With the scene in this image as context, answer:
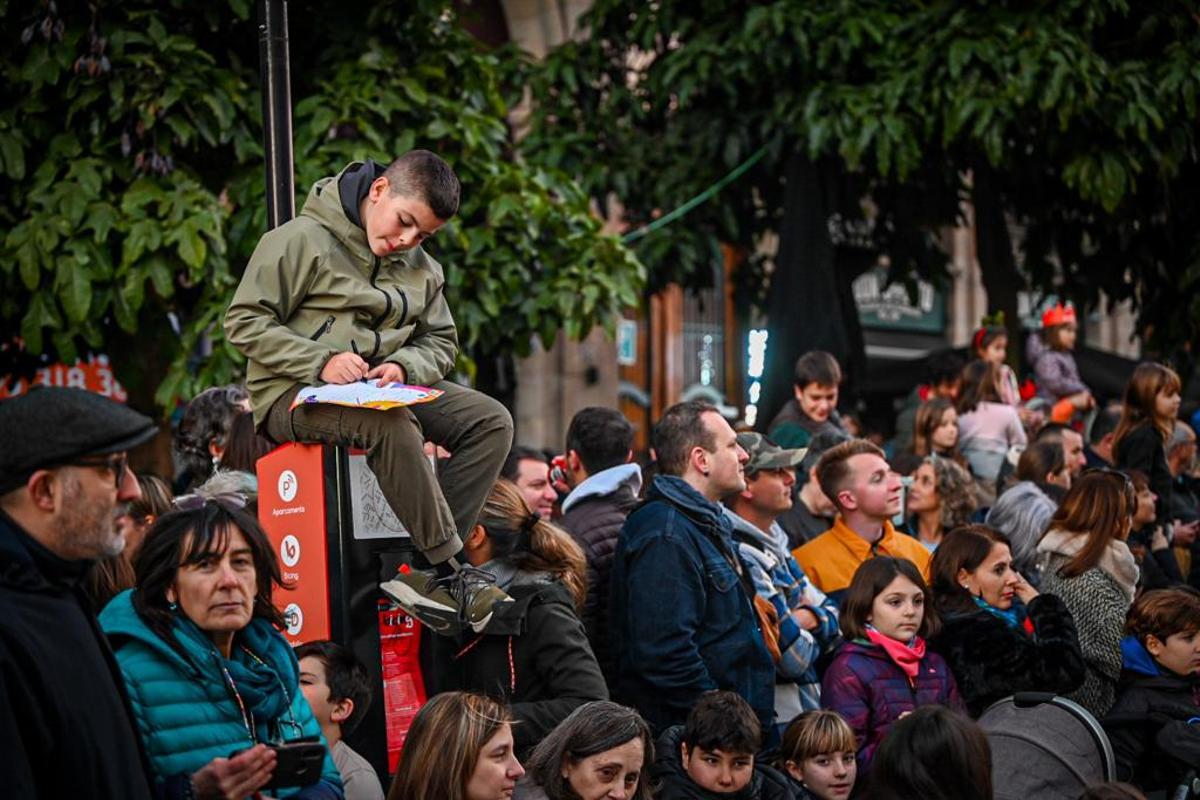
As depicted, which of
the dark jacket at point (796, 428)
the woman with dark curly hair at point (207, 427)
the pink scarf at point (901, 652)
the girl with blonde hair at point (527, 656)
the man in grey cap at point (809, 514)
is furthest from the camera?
the dark jacket at point (796, 428)

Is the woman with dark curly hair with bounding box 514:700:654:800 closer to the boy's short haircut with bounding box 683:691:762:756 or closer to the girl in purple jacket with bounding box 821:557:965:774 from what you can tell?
the boy's short haircut with bounding box 683:691:762:756

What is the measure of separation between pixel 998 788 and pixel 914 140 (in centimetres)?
711

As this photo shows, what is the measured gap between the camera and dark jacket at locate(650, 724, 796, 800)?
600 cm

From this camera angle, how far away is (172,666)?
432 centimetres

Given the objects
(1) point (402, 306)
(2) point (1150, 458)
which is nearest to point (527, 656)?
(1) point (402, 306)

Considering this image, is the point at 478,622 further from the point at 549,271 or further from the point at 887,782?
the point at 549,271

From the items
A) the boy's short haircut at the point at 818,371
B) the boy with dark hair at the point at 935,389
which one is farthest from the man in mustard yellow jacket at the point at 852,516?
the boy with dark hair at the point at 935,389

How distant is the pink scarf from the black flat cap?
12.8 ft

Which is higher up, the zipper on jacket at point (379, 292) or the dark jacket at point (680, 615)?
the zipper on jacket at point (379, 292)

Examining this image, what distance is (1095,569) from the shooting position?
26.3 ft

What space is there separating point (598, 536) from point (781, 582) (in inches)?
31.6

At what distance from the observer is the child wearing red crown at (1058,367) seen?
13.9 meters

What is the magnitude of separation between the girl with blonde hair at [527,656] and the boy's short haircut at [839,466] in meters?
2.20

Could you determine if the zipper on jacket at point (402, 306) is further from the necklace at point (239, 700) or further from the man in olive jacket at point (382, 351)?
the necklace at point (239, 700)
